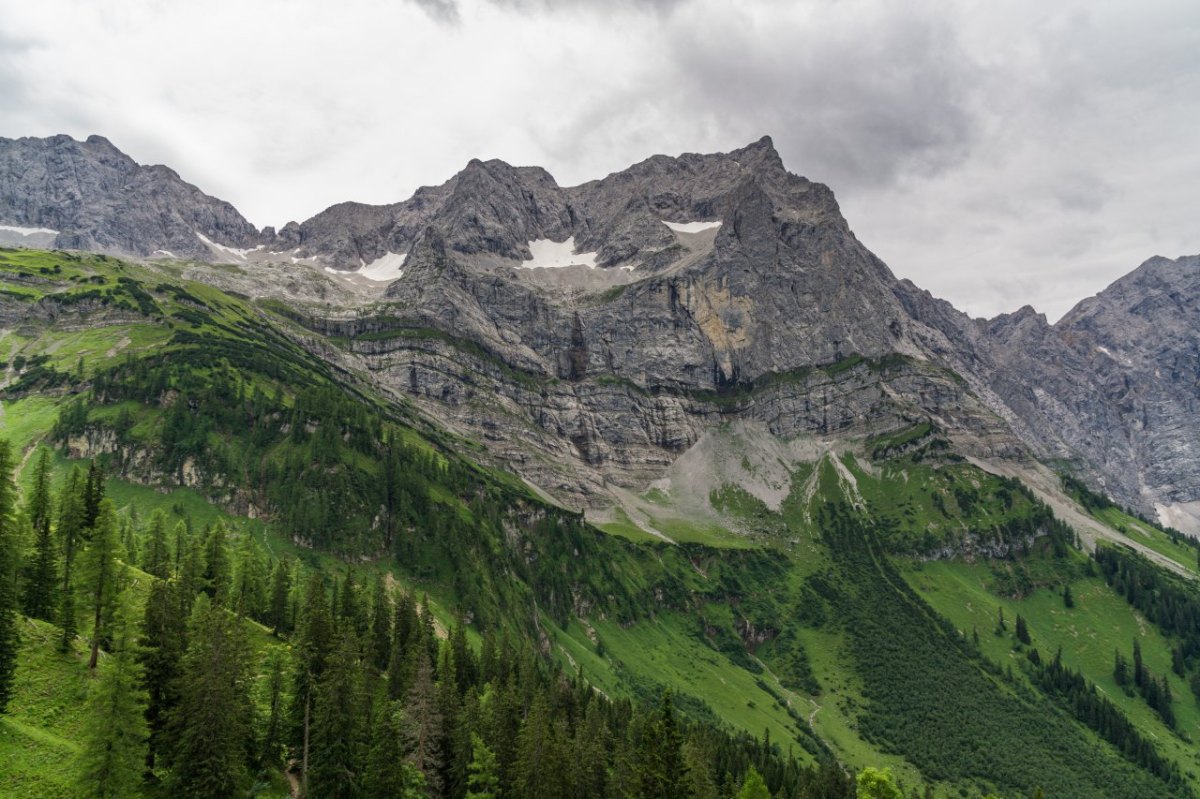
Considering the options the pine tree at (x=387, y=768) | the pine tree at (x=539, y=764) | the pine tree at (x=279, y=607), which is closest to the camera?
the pine tree at (x=387, y=768)

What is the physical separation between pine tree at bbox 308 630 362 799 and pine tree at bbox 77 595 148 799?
12977 millimetres

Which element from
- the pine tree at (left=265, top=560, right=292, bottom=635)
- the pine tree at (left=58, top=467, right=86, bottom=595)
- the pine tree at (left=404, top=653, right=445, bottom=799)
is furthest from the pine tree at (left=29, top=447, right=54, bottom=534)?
the pine tree at (left=404, top=653, right=445, bottom=799)

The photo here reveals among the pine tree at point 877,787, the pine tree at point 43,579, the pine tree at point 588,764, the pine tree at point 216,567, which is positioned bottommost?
the pine tree at point 588,764

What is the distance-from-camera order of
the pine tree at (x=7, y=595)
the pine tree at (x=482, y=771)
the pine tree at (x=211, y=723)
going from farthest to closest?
the pine tree at (x=482, y=771) → the pine tree at (x=7, y=595) → the pine tree at (x=211, y=723)

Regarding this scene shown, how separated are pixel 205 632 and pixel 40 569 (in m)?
19.6

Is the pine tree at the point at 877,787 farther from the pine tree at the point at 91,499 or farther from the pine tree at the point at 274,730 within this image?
the pine tree at the point at 91,499

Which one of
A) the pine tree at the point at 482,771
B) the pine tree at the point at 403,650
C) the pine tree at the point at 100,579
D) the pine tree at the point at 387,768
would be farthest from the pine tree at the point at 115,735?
the pine tree at the point at 403,650

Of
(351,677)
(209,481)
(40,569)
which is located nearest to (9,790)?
(351,677)

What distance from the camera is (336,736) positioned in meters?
52.9

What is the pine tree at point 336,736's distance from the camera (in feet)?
171

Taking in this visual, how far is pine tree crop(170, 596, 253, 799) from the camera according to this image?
4438 centimetres

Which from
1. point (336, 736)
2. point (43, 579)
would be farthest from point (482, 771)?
point (43, 579)

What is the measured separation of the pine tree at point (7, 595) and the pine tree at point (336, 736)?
18.7 metres

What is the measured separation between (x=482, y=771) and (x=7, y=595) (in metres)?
37.3
